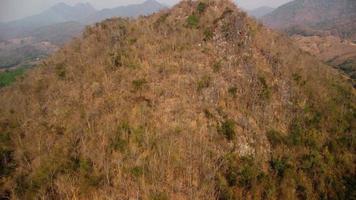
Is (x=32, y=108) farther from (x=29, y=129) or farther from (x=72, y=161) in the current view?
(x=72, y=161)

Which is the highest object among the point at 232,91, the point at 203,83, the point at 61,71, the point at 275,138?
the point at 61,71

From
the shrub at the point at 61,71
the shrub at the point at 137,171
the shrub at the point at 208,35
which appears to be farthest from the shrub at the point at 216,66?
the shrub at the point at 61,71

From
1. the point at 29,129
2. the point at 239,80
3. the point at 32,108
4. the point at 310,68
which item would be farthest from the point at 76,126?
the point at 310,68

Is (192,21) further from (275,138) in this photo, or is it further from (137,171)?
(137,171)

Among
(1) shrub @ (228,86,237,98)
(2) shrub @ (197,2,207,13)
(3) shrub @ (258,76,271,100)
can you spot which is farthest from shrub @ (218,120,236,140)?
(2) shrub @ (197,2,207,13)

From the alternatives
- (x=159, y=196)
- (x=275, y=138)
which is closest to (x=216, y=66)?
(x=275, y=138)

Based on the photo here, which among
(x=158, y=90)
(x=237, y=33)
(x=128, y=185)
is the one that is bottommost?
(x=128, y=185)

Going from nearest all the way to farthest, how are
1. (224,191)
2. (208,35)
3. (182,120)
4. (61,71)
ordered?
(224,191)
(182,120)
(208,35)
(61,71)

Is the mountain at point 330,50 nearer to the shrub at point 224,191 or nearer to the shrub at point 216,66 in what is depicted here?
the shrub at point 216,66
